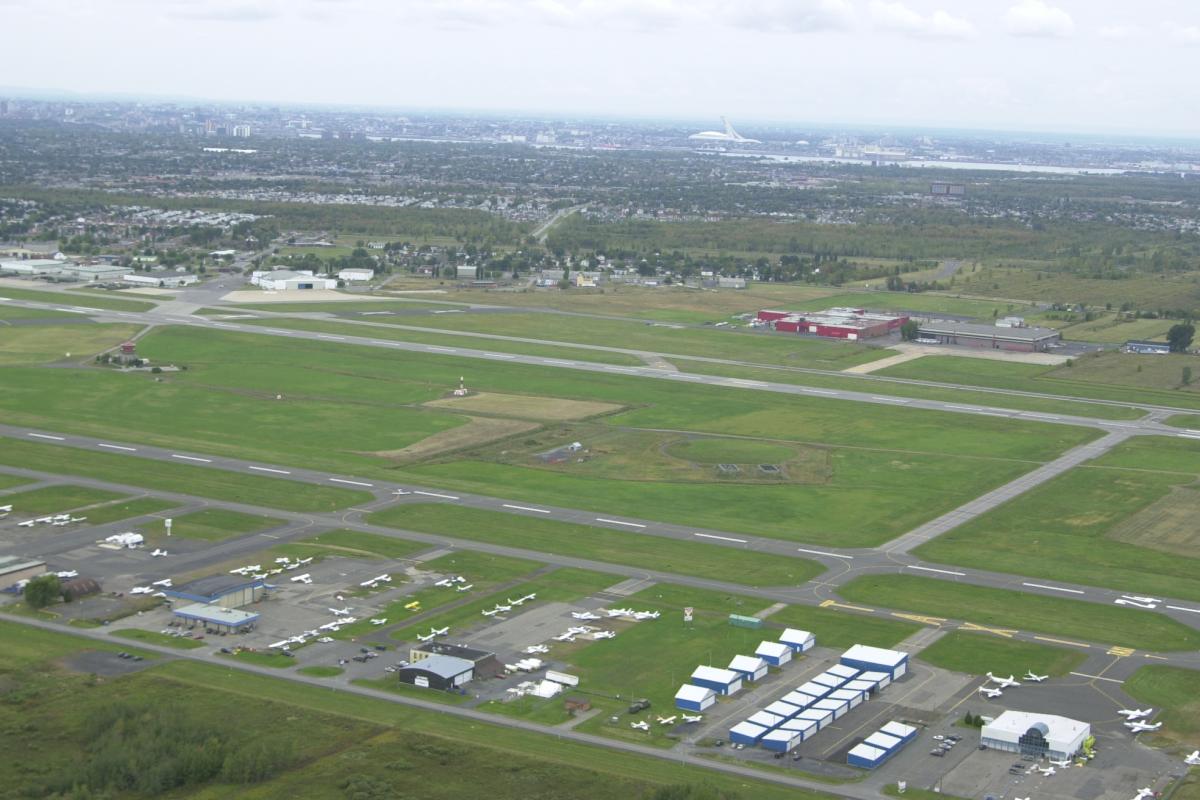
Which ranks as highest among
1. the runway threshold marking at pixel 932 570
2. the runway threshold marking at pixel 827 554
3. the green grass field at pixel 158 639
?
the runway threshold marking at pixel 932 570

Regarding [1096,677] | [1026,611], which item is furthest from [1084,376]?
[1096,677]

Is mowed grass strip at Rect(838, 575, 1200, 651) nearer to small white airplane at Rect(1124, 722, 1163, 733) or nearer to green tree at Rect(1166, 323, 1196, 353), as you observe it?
small white airplane at Rect(1124, 722, 1163, 733)

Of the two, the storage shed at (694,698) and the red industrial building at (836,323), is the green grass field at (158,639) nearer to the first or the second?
the storage shed at (694,698)

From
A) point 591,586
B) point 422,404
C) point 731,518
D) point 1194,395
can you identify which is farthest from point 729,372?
point 591,586

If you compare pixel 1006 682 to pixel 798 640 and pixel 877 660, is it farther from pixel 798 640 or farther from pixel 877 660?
pixel 798 640

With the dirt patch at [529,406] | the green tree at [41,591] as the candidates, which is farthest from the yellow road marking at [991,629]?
the dirt patch at [529,406]
